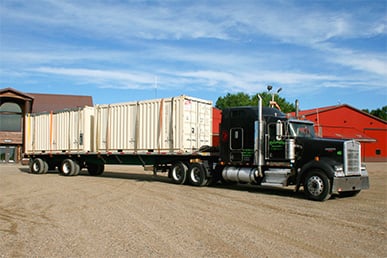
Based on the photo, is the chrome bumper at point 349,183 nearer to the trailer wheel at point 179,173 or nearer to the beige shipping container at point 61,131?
the trailer wheel at point 179,173

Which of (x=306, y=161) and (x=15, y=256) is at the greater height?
(x=306, y=161)

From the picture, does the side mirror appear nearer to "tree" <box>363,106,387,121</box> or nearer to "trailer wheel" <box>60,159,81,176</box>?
"trailer wheel" <box>60,159,81,176</box>

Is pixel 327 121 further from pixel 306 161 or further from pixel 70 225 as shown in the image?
pixel 70 225

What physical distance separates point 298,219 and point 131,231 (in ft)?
12.7

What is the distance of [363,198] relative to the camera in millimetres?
13117

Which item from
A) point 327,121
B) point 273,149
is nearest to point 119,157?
point 273,149

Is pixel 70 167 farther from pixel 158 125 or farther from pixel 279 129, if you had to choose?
pixel 279 129

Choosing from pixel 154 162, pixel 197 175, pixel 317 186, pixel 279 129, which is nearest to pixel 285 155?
pixel 279 129

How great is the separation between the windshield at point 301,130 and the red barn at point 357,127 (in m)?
37.4

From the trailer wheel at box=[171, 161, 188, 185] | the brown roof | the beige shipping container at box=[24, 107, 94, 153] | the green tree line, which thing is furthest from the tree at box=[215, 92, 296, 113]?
the trailer wheel at box=[171, 161, 188, 185]

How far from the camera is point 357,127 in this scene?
54188mm

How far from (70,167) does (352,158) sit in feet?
51.0

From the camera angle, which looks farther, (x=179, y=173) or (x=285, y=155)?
(x=179, y=173)

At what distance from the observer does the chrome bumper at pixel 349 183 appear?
1183 cm
